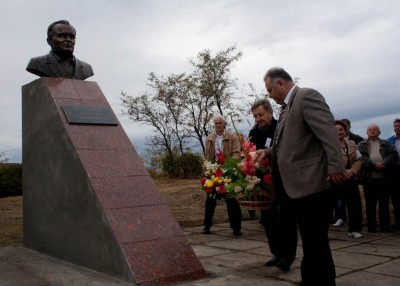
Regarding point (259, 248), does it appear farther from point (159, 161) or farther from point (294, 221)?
point (159, 161)

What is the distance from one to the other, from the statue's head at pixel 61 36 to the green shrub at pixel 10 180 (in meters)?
11.1

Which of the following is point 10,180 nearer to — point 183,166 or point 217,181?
point 183,166

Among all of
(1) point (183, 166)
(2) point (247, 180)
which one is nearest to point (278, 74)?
(2) point (247, 180)

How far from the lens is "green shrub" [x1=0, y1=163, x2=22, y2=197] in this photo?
15.7 meters

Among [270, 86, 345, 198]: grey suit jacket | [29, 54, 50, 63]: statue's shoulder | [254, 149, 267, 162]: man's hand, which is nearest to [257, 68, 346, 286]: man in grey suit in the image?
[270, 86, 345, 198]: grey suit jacket

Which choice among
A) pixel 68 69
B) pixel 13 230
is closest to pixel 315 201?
pixel 68 69

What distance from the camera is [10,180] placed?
51.8 ft

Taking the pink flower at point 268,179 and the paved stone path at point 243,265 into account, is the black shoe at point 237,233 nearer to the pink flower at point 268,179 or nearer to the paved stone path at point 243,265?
the paved stone path at point 243,265

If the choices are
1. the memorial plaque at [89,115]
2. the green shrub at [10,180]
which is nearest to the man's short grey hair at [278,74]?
the memorial plaque at [89,115]

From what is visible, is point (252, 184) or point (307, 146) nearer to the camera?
point (307, 146)

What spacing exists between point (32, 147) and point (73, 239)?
1570 millimetres

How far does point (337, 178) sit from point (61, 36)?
4.17m

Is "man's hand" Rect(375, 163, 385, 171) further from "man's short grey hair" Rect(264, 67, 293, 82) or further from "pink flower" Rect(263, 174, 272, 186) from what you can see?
"man's short grey hair" Rect(264, 67, 293, 82)

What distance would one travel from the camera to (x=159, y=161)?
2042cm
